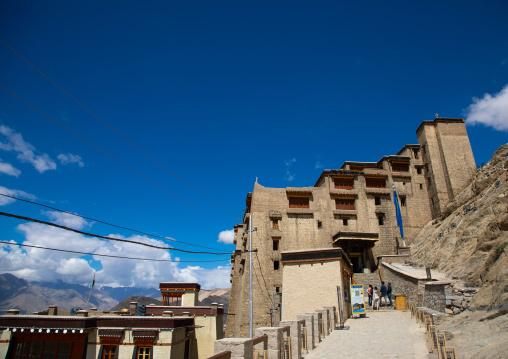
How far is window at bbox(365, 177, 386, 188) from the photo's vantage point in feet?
140

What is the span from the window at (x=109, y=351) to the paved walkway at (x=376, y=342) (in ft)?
36.1

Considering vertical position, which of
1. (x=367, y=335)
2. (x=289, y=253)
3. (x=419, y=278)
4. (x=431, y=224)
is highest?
(x=431, y=224)

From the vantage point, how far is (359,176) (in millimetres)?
42188

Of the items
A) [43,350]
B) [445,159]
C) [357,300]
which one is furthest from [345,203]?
[43,350]

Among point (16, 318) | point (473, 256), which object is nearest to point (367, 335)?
point (473, 256)

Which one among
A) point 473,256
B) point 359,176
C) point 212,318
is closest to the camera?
point 473,256

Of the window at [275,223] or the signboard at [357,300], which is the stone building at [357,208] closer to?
the window at [275,223]

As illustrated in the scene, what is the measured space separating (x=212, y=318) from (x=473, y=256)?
17830mm

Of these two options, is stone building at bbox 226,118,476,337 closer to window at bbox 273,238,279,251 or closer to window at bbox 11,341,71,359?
window at bbox 273,238,279,251

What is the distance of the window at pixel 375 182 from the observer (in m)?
42.6

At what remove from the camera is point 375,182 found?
4278 cm

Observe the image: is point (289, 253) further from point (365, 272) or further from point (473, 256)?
point (365, 272)

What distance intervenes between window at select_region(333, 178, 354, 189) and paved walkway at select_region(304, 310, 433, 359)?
88.2 ft

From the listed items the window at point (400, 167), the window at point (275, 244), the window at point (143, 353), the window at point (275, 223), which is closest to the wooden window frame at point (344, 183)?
the window at point (400, 167)
